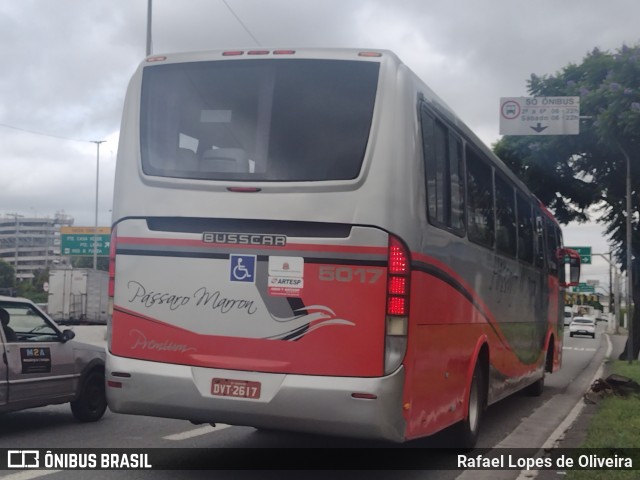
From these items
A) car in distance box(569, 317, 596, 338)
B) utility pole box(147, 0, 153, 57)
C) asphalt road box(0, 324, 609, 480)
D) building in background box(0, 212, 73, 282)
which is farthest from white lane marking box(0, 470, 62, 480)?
building in background box(0, 212, 73, 282)

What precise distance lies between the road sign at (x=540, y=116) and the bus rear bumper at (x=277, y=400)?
1730cm

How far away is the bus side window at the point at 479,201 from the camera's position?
8.59 metres

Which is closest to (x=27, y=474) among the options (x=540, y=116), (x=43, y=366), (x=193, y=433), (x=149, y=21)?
(x=43, y=366)

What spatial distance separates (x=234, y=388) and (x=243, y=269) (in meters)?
0.93

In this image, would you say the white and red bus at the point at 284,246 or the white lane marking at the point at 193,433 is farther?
the white lane marking at the point at 193,433

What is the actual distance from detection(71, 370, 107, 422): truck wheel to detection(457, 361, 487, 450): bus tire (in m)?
4.42

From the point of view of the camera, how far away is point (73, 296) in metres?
40.5

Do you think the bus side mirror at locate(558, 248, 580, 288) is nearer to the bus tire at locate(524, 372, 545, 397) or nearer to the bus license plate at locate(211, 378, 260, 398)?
the bus tire at locate(524, 372, 545, 397)

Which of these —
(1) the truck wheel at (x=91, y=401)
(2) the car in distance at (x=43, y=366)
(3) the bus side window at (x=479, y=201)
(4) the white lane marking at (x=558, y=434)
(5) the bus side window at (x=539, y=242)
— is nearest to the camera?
(4) the white lane marking at (x=558, y=434)

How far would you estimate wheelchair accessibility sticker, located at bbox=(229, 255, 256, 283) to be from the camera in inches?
253

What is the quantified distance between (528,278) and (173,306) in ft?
25.1

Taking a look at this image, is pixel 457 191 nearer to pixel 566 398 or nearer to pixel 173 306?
pixel 173 306

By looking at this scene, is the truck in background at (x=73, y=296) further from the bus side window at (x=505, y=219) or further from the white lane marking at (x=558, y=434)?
the bus side window at (x=505, y=219)

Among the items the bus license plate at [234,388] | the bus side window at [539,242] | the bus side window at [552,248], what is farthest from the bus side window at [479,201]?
Answer: the bus side window at [552,248]
